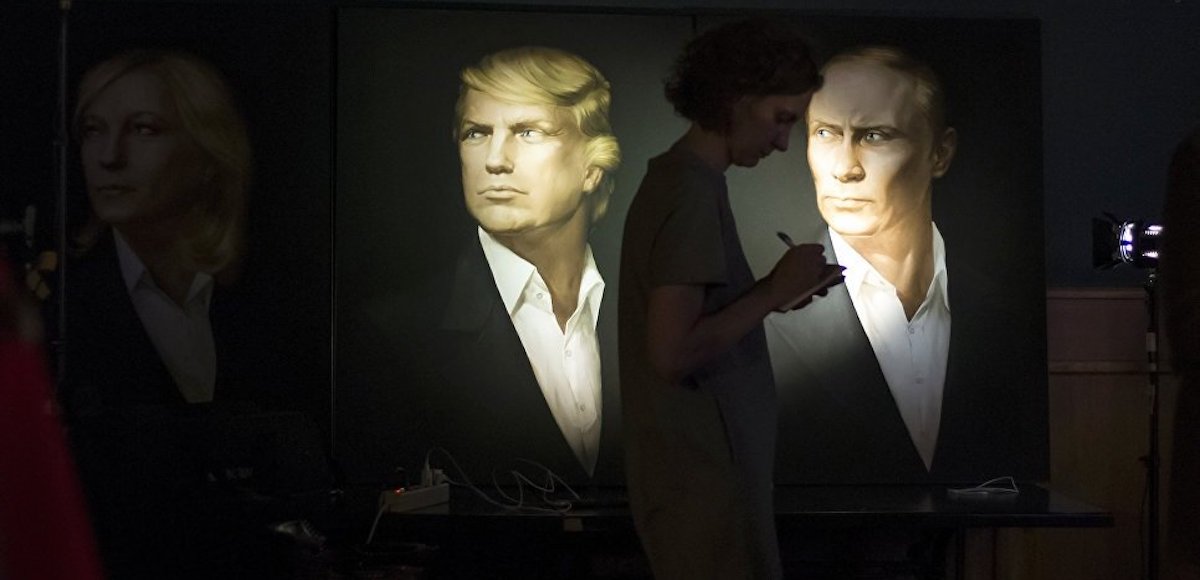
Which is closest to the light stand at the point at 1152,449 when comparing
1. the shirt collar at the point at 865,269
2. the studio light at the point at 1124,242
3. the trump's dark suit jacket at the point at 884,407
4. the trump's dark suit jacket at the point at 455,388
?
the studio light at the point at 1124,242

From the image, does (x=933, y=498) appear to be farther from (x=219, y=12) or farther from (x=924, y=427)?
(x=219, y=12)

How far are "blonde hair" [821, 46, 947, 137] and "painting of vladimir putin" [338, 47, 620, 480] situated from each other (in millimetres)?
770

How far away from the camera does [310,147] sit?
4059 millimetres

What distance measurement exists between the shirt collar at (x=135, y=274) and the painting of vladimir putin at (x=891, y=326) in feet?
5.57

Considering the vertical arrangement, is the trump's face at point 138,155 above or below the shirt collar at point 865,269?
above

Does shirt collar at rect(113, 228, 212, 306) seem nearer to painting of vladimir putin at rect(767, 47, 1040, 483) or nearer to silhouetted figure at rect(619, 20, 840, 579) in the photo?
painting of vladimir putin at rect(767, 47, 1040, 483)

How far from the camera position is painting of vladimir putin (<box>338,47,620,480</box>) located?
4066 mm

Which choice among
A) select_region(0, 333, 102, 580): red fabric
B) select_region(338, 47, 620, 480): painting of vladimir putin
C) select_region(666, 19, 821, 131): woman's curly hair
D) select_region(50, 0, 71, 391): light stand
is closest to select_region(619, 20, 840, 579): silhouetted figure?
select_region(666, 19, 821, 131): woman's curly hair

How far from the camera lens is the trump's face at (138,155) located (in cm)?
409

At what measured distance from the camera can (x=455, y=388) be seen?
4.08 m

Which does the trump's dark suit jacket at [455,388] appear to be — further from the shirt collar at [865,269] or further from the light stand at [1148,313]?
the light stand at [1148,313]

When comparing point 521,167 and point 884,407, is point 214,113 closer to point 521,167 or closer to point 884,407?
point 521,167

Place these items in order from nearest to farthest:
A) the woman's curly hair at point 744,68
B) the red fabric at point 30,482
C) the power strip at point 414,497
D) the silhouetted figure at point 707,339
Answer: the red fabric at point 30,482 < the silhouetted figure at point 707,339 < the woman's curly hair at point 744,68 < the power strip at point 414,497

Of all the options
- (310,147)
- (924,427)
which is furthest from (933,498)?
(310,147)
